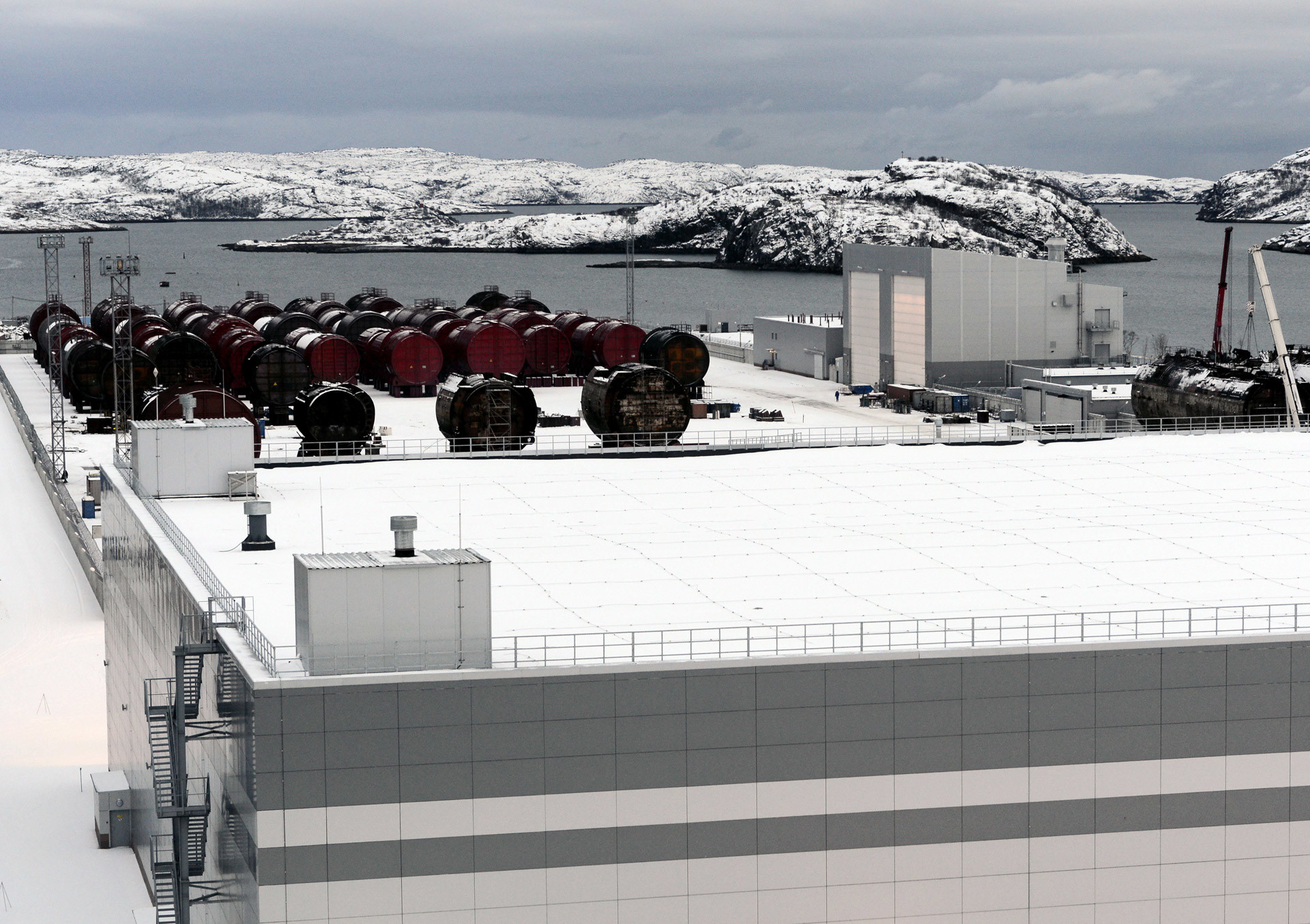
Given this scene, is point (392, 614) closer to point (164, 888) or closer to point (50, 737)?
point (164, 888)

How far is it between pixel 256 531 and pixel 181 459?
580 centimetres

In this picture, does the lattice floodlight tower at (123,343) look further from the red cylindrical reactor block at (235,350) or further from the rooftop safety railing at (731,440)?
the rooftop safety railing at (731,440)

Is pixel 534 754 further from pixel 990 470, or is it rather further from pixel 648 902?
pixel 990 470

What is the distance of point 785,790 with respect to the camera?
23.4 metres

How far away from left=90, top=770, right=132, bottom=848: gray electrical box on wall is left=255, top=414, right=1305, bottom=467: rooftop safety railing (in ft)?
30.4

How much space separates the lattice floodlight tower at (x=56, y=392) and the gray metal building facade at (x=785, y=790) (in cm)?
5362

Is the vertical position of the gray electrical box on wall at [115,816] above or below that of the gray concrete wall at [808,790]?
below

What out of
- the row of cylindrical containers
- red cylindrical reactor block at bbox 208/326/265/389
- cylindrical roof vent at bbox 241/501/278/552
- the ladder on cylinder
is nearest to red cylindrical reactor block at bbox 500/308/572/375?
the row of cylindrical containers

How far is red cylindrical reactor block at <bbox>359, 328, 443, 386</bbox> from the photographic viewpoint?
3930 inches

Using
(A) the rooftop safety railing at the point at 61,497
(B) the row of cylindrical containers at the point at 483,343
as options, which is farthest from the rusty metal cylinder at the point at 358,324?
(A) the rooftop safety railing at the point at 61,497

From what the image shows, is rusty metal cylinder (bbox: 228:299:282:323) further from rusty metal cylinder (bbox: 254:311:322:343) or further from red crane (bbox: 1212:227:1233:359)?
red crane (bbox: 1212:227:1233:359)

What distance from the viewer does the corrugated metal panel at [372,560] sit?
23.2 m

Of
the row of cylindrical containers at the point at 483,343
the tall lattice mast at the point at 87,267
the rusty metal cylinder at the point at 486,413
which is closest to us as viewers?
the rusty metal cylinder at the point at 486,413

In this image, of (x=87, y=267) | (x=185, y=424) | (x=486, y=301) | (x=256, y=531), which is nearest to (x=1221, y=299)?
(x=486, y=301)
